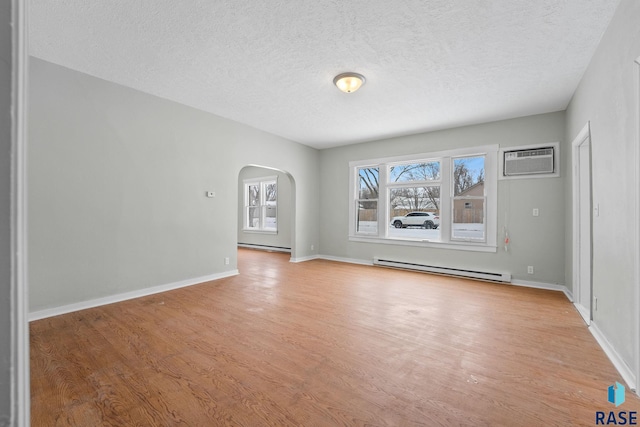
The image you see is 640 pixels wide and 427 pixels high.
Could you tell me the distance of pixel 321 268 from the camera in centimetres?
589

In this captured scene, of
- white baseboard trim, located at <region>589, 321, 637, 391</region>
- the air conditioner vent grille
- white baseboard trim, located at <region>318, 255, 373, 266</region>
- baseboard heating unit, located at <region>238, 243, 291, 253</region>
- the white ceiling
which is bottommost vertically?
white baseboard trim, located at <region>589, 321, 637, 391</region>

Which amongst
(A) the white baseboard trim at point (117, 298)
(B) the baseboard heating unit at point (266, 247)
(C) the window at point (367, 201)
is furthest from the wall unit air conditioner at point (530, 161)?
(B) the baseboard heating unit at point (266, 247)

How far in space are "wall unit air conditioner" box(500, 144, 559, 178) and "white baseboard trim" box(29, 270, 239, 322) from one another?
16.6 feet

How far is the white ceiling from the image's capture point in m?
2.35

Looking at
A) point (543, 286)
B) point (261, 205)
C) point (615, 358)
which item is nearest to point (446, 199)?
point (543, 286)

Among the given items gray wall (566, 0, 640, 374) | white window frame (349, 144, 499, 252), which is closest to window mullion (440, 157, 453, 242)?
white window frame (349, 144, 499, 252)

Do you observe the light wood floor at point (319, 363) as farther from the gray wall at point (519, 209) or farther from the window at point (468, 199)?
the window at point (468, 199)

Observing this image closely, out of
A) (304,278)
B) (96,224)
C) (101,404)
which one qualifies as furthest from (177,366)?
(304,278)

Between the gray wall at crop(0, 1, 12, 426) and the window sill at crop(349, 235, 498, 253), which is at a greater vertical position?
the gray wall at crop(0, 1, 12, 426)

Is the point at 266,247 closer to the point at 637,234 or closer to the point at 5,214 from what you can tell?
the point at 637,234

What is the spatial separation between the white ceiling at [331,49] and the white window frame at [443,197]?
0.97 meters

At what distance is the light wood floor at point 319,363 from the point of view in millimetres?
1735

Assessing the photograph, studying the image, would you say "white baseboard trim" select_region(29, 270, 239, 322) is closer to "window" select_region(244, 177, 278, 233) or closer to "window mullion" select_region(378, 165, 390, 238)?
"window mullion" select_region(378, 165, 390, 238)

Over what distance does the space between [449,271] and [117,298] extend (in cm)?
515
